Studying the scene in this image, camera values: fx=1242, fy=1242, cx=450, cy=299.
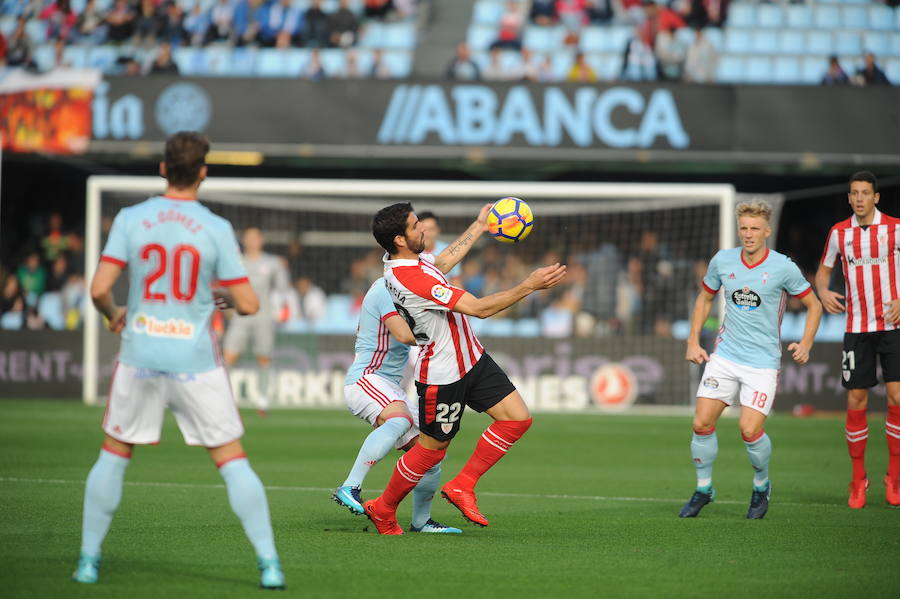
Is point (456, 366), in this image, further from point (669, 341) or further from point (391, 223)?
point (669, 341)

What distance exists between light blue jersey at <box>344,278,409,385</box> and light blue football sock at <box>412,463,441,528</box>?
884mm

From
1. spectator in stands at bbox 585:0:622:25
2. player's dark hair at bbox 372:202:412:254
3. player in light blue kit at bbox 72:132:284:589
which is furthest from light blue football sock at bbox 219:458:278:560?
spectator in stands at bbox 585:0:622:25

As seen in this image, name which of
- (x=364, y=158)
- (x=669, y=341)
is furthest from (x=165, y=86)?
(x=669, y=341)

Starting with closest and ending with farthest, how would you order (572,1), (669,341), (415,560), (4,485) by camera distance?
(415,560)
(4,485)
(669,341)
(572,1)

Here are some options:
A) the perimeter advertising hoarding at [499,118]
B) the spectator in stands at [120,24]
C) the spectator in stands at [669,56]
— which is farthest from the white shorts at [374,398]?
the spectator in stands at [120,24]

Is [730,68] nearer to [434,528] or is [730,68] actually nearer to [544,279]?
[434,528]

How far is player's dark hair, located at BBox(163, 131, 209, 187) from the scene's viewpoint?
18.1 ft

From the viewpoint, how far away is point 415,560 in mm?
6473

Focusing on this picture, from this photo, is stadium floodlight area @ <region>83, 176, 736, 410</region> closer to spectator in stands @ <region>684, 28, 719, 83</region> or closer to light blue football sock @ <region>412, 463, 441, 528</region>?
spectator in stands @ <region>684, 28, 719, 83</region>

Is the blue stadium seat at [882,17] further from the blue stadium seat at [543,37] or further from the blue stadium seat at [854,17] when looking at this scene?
the blue stadium seat at [543,37]

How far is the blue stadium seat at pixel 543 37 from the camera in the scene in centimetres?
2269

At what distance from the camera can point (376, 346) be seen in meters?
8.20

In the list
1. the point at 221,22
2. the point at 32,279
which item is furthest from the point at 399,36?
the point at 32,279

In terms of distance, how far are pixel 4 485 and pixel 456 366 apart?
14.0 feet
